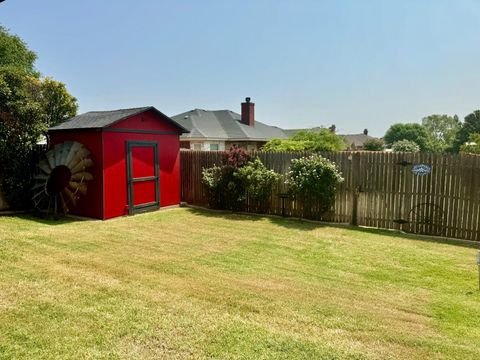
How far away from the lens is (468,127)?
62.4m

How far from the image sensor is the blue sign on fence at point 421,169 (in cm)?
862

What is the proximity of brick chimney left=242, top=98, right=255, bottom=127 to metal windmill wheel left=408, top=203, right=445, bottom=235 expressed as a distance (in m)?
20.3

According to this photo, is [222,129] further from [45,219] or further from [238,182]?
[45,219]

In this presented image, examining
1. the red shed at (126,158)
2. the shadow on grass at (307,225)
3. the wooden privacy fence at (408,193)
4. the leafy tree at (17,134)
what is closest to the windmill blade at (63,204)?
the red shed at (126,158)

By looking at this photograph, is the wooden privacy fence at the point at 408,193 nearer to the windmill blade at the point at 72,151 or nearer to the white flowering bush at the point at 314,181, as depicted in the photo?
the white flowering bush at the point at 314,181

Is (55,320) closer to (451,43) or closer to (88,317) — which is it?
Result: (88,317)

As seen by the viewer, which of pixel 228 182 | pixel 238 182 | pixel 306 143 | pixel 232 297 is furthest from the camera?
pixel 306 143

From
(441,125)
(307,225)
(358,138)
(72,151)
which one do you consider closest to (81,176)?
→ (72,151)

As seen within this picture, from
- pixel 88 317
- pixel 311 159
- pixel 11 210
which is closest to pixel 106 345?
pixel 88 317

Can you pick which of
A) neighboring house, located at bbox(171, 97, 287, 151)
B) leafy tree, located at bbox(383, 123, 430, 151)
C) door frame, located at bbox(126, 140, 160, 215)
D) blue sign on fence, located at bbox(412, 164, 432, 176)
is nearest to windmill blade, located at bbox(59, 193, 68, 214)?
door frame, located at bbox(126, 140, 160, 215)

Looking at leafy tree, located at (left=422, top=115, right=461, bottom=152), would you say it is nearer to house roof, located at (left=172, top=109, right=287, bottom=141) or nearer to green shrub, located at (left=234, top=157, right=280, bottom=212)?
house roof, located at (left=172, top=109, right=287, bottom=141)

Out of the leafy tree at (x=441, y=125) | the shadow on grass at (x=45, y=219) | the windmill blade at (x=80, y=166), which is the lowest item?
the shadow on grass at (x=45, y=219)

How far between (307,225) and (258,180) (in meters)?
2.09

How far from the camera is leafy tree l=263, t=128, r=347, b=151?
18.2m
